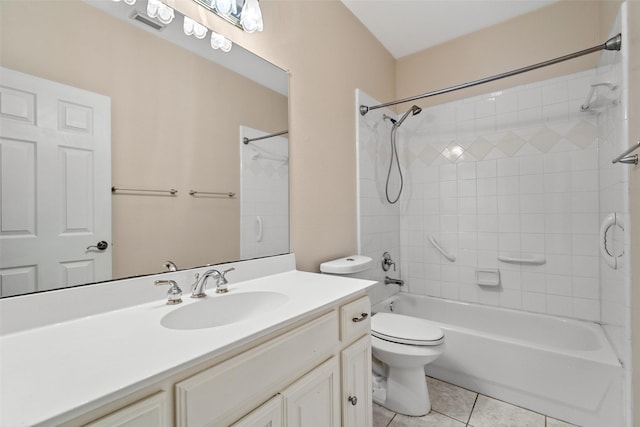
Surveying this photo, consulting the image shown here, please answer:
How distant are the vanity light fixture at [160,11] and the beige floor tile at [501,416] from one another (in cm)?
233

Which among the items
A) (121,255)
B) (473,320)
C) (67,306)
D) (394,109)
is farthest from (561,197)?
(67,306)

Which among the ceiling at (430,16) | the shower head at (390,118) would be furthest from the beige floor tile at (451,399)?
the ceiling at (430,16)

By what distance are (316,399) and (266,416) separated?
224mm

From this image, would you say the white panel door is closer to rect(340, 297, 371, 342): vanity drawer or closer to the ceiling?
rect(340, 297, 371, 342): vanity drawer

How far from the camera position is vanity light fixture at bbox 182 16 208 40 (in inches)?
43.8

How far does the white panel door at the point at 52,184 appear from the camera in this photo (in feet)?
2.44

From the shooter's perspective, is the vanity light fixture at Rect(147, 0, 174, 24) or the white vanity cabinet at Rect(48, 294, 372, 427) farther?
the vanity light fixture at Rect(147, 0, 174, 24)

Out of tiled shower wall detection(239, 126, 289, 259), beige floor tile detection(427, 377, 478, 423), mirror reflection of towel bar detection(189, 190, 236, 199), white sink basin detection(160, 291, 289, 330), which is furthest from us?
beige floor tile detection(427, 377, 478, 423)

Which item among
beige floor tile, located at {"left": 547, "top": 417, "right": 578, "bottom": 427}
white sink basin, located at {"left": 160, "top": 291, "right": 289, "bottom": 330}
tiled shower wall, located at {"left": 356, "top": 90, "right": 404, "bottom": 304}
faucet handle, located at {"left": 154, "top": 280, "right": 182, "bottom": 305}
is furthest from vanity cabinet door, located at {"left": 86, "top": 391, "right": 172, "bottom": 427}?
beige floor tile, located at {"left": 547, "top": 417, "right": 578, "bottom": 427}

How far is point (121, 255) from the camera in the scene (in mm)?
941

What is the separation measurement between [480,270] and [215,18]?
7.79 ft

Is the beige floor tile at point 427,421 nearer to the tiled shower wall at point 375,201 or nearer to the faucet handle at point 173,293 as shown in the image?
the tiled shower wall at point 375,201

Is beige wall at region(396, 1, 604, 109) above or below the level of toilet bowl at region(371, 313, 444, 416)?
above

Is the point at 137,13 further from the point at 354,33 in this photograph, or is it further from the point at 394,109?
the point at 394,109
